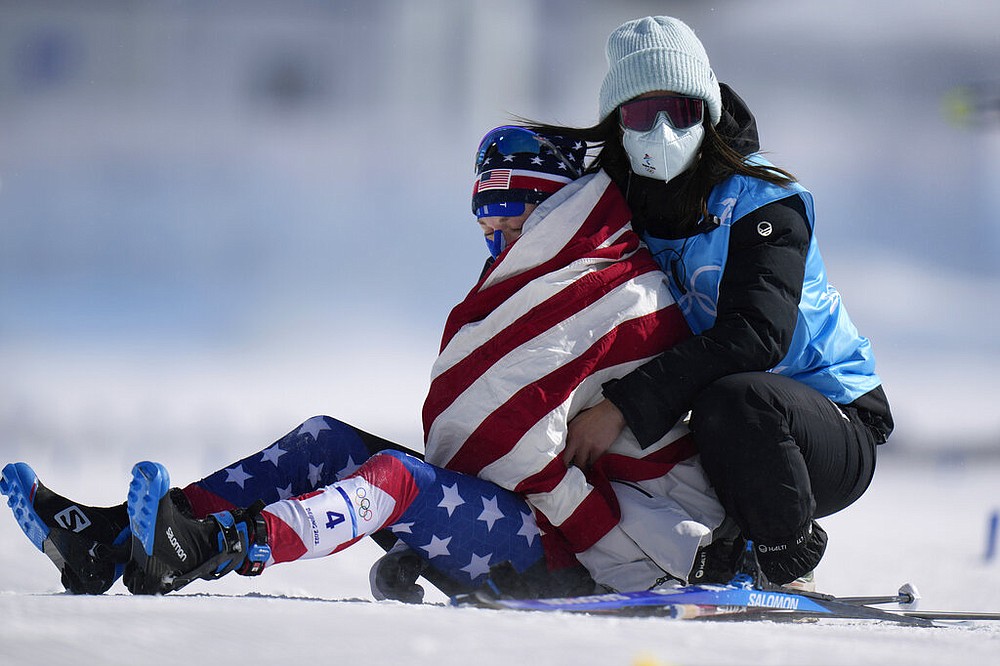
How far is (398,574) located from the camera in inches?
71.8

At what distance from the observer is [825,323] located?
196 centimetres

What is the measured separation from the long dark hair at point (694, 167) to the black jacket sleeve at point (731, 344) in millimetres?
136

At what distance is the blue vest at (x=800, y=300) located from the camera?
6.26ft

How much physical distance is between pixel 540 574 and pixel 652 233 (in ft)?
2.28

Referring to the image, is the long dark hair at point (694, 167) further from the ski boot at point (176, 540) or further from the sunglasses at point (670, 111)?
the ski boot at point (176, 540)

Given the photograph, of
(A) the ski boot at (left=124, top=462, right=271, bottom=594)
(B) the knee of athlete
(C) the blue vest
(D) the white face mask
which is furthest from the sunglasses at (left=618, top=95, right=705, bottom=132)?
(A) the ski boot at (left=124, top=462, right=271, bottom=594)

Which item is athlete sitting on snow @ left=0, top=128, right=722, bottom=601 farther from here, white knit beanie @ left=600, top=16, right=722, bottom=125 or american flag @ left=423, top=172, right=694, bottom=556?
white knit beanie @ left=600, top=16, right=722, bottom=125

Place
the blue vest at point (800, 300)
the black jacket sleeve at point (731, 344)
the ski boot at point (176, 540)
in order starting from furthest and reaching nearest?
the blue vest at point (800, 300)
the black jacket sleeve at point (731, 344)
the ski boot at point (176, 540)

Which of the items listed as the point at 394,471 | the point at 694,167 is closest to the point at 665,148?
the point at 694,167

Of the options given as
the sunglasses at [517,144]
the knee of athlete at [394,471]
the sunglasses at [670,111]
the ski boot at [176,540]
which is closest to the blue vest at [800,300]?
the sunglasses at [670,111]

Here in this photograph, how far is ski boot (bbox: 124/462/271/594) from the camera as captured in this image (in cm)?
143

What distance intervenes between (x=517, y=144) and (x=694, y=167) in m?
0.35

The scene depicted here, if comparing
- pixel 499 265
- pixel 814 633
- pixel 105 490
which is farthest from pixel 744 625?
pixel 105 490

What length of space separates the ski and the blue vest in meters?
0.39
